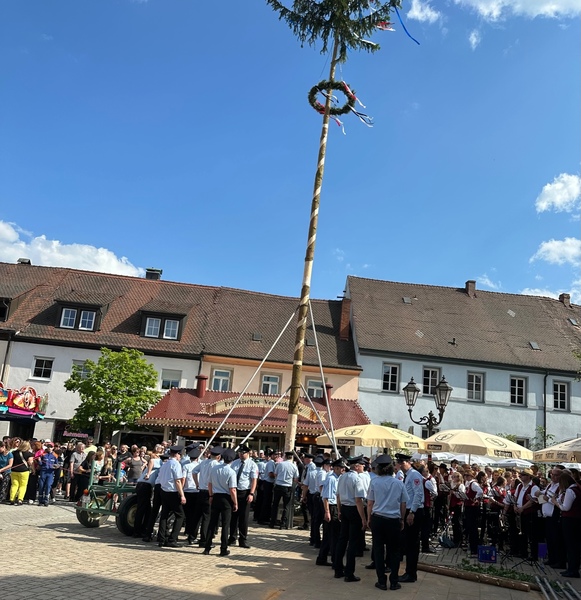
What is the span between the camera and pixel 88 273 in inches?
1471

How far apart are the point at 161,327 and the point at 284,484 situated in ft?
63.9

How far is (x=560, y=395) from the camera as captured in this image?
3422 cm

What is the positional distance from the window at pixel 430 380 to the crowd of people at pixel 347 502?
16.3 meters

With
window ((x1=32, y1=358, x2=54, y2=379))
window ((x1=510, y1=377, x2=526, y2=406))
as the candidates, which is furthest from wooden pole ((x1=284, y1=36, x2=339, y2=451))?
window ((x1=510, y1=377, x2=526, y2=406))

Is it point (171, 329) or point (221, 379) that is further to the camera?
point (171, 329)

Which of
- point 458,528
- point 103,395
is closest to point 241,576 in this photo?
point 458,528

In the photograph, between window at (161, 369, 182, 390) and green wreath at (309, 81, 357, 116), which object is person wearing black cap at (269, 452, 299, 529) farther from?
window at (161, 369, 182, 390)

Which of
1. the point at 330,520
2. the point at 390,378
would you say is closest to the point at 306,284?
the point at 330,520

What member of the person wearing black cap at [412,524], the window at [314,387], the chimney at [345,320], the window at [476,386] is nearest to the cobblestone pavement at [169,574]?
the person wearing black cap at [412,524]

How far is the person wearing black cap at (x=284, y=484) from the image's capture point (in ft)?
49.8

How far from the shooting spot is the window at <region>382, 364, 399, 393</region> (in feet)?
109

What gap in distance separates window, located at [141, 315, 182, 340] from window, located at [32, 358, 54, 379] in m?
4.85

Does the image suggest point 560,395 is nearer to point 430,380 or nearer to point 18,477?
point 430,380

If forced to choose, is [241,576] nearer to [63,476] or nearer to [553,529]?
[553,529]
